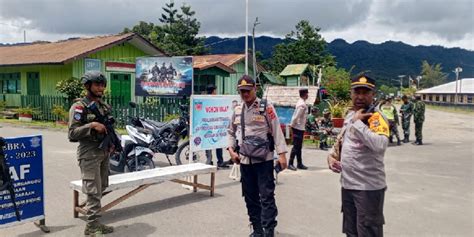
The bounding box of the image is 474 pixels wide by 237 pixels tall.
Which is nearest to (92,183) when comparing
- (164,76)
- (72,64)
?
(164,76)

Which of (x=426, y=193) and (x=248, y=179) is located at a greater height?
(x=248, y=179)

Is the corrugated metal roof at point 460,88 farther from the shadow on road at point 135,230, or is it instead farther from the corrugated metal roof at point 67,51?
the shadow on road at point 135,230

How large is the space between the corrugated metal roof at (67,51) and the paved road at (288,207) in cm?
1209

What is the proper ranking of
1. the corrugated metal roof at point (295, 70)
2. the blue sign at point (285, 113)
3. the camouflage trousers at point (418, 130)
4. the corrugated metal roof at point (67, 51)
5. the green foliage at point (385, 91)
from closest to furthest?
the green foliage at point (385, 91), the blue sign at point (285, 113), the camouflage trousers at point (418, 130), the corrugated metal roof at point (67, 51), the corrugated metal roof at point (295, 70)

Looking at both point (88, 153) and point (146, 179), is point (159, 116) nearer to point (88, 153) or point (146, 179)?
point (146, 179)

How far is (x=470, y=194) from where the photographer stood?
24.8 ft

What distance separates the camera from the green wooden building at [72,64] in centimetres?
2130

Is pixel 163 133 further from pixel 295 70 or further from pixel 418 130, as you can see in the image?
pixel 295 70

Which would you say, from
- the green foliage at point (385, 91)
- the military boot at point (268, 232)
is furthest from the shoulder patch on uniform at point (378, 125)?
the green foliage at point (385, 91)

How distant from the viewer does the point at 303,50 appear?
176 feet

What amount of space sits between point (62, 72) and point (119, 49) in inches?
127

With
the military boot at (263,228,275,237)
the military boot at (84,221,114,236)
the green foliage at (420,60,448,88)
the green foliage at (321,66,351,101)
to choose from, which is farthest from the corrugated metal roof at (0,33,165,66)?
the green foliage at (420,60,448,88)

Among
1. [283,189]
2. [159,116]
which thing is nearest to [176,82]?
[159,116]

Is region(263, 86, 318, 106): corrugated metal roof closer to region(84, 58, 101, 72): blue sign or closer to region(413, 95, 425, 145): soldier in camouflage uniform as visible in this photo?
region(413, 95, 425, 145): soldier in camouflage uniform
